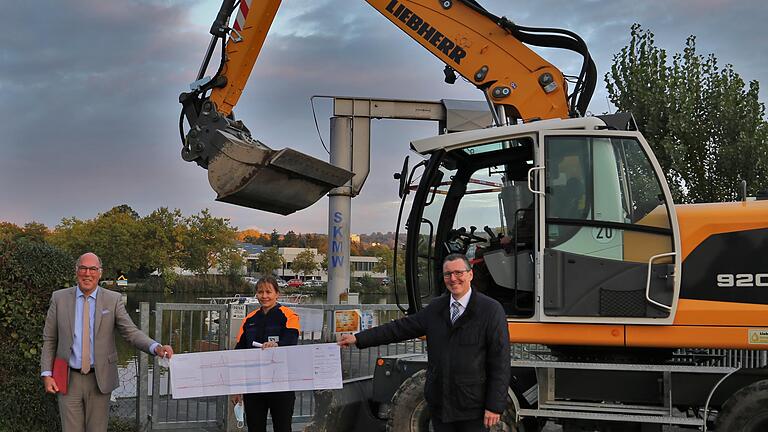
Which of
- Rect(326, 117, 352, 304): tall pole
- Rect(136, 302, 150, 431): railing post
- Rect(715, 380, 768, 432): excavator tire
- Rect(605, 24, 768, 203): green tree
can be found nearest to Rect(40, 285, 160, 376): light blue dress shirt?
Rect(136, 302, 150, 431): railing post

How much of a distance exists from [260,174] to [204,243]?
218ft

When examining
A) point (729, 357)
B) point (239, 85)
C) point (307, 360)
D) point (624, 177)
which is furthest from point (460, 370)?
point (239, 85)

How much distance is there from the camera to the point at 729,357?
6.38m

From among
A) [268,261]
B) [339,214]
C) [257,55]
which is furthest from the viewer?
[268,261]

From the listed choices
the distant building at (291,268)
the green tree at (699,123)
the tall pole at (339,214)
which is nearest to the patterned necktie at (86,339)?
the tall pole at (339,214)

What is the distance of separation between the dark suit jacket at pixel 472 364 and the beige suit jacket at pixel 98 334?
234cm

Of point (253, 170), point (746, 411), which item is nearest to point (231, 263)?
point (253, 170)

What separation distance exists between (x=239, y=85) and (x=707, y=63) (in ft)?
50.1

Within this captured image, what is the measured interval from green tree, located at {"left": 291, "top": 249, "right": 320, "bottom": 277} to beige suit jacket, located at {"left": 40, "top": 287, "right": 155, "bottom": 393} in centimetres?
8529

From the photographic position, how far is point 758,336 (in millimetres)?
5707

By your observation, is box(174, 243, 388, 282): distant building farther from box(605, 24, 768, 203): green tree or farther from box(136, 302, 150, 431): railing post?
box(136, 302, 150, 431): railing post

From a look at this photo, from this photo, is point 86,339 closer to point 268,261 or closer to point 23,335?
point 23,335

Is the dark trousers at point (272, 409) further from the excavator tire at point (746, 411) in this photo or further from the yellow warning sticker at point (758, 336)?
the yellow warning sticker at point (758, 336)

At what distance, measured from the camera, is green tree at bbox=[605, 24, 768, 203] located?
1792 centimetres
